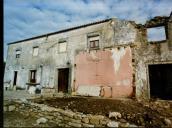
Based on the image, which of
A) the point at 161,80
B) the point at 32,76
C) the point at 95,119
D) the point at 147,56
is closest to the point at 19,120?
the point at 95,119

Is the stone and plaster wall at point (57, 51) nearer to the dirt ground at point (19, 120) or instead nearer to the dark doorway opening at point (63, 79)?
the dark doorway opening at point (63, 79)

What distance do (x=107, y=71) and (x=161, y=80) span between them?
5.31 meters

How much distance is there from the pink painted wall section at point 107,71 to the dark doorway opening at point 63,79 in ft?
4.40

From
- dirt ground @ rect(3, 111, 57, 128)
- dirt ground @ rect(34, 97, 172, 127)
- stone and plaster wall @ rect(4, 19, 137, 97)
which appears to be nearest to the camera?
dirt ground @ rect(3, 111, 57, 128)

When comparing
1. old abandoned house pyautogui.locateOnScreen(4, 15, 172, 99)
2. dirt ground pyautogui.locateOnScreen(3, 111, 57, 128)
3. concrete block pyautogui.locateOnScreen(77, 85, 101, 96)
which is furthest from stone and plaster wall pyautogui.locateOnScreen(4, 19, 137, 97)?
dirt ground pyautogui.locateOnScreen(3, 111, 57, 128)

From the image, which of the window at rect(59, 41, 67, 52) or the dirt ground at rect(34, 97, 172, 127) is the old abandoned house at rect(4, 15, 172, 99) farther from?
the dirt ground at rect(34, 97, 172, 127)

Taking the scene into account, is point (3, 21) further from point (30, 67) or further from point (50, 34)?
point (30, 67)

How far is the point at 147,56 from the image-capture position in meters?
11.4

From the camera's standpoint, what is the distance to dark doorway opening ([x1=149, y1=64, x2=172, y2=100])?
46.7ft

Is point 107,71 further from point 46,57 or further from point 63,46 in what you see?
point 46,57

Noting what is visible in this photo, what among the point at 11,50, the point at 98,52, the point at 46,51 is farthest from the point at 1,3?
the point at 11,50

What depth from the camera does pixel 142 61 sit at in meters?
11.5

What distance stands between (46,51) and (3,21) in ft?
49.9

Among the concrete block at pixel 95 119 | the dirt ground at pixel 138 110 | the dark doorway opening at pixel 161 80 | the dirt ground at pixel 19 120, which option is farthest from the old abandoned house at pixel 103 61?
the dirt ground at pixel 19 120
